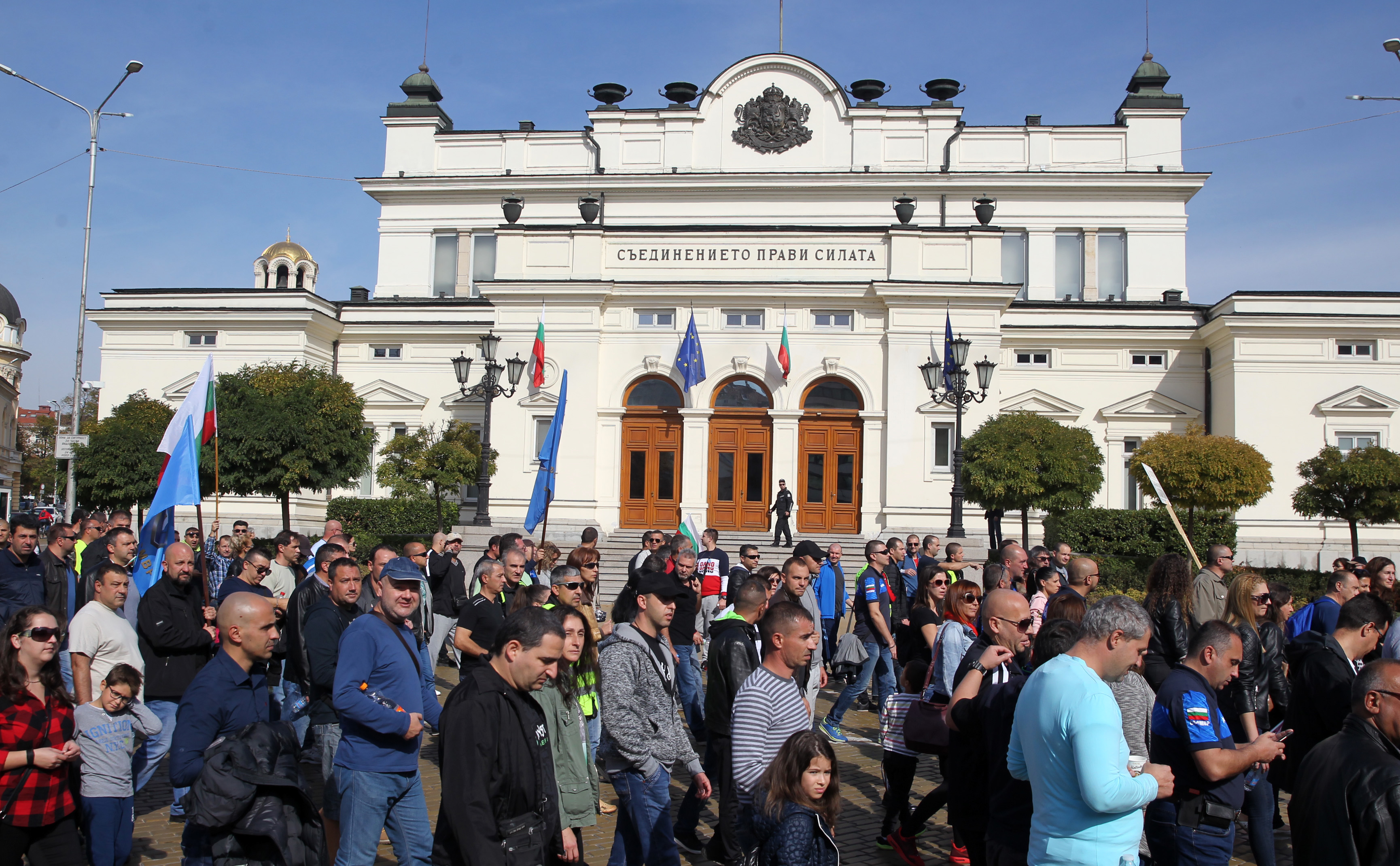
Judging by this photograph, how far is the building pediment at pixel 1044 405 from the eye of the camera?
3144cm

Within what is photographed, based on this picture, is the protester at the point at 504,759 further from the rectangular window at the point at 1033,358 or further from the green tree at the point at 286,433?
the rectangular window at the point at 1033,358

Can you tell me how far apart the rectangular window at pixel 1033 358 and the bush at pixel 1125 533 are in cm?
775

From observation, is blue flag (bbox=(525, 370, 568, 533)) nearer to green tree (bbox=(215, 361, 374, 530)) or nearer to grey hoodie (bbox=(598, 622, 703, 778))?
grey hoodie (bbox=(598, 622, 703, 778))

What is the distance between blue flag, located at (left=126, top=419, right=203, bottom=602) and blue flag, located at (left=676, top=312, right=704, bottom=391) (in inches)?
670

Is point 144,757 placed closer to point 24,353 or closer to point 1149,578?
point 1149,578

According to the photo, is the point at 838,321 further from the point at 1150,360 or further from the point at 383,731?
the point at 383,731

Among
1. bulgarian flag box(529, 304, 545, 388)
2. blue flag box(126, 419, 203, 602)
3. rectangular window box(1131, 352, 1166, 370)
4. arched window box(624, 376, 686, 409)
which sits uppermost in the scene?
rectangular window box(1131, 352, 1166, 370)

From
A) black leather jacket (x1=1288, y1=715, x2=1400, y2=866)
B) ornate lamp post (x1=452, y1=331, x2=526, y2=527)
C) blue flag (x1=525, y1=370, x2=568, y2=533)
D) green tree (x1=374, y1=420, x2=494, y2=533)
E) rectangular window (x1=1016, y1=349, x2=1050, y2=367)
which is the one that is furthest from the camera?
rectangular window (x1=1016, y1=349, x2=1050, y2=367)

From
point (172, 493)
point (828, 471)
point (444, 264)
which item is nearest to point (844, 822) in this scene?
point (172, 493)

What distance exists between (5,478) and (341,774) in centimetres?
9733

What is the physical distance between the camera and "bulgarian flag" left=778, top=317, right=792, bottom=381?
26.8m

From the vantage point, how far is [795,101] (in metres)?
36.2

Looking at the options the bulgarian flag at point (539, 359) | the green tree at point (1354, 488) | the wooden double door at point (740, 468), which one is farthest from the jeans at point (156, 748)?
the green tree at point (1354, 488)

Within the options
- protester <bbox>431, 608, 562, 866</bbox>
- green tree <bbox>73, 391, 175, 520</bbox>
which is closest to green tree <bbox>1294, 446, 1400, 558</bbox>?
protester <bbox>431, 608, 562, 866</bbox>
